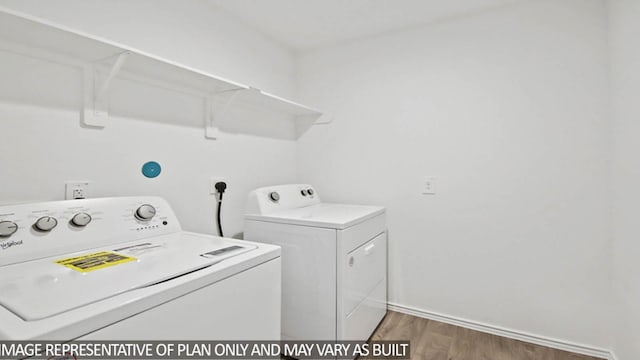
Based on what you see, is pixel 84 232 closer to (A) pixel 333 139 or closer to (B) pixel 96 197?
(B) pixel 96 197

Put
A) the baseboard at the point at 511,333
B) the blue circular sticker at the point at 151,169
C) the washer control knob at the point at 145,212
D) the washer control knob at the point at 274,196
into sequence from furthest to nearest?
the washer control knob at the point at 274,196
the baseboard at the point at 511,333
the blue circular sticker at the point at 151,169
the washer control knob at the point at 145,212

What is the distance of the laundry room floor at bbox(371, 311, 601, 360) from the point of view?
171cm

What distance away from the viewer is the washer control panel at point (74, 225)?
0.94 metres

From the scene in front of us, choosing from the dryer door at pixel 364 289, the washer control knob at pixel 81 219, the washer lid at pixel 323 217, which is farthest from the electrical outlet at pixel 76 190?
the dryer door at pixel 364 289

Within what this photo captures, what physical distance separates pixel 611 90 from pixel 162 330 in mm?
2263

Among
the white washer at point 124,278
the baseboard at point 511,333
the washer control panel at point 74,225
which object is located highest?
the washer control panel at point 74,225

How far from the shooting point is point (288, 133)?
8.26 ft

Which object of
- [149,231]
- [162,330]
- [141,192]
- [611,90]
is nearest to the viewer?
[162,330]

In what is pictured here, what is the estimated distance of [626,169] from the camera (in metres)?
1.44

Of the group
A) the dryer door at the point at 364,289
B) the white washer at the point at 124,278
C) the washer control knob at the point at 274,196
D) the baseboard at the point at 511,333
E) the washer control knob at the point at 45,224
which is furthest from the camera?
the washer control knob at the point at 274,196

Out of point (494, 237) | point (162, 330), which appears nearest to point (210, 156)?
point (162, 330)

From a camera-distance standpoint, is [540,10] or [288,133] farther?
[288,133]

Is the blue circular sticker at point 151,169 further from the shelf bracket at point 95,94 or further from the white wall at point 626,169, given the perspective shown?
the white wall at point 626,169

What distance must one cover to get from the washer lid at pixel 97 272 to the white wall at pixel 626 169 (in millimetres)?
1678
